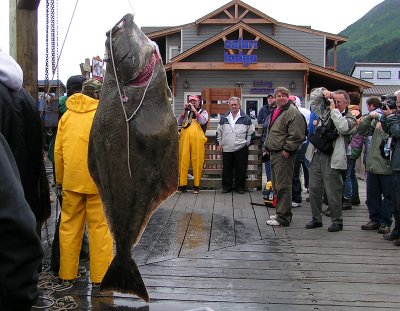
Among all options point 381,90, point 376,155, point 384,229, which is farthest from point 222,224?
point 381,90

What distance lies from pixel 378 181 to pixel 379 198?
0.25 metres

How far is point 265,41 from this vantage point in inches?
858

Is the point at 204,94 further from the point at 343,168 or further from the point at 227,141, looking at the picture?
Result: the point at 343,168

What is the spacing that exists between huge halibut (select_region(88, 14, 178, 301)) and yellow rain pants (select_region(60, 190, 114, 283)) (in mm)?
1450

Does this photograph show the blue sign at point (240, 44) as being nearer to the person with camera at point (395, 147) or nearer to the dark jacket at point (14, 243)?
the person with camera at point (395, 147)

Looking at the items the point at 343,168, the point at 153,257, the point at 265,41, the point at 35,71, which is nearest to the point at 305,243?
the point at 343,168

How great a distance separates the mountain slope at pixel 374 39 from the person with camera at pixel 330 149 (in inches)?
4214

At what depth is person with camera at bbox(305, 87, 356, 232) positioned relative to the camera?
267 inches

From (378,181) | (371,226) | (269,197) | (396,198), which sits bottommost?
(371,226)

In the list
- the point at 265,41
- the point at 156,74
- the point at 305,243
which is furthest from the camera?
the point at 265,41

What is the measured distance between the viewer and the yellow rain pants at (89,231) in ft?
15.1

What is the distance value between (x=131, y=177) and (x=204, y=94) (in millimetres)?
15229

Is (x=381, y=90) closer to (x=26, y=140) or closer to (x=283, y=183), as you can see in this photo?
(x=283, y=183)

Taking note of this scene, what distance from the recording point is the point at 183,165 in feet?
32.7
